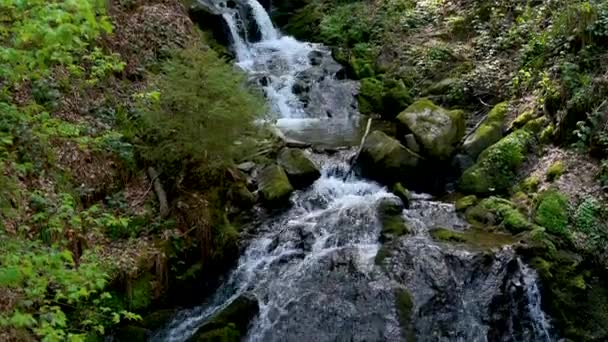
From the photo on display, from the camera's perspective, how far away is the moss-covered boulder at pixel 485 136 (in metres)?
10.7

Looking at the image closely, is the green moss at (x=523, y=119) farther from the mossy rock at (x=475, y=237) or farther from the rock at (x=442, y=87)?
the mossy rock at (x=475, y=237)

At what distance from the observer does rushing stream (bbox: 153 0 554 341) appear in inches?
288

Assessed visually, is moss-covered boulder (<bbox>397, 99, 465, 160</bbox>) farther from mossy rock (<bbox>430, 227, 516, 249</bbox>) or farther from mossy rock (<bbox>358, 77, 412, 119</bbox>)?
mossy rock (<bbox>430, 227, 516, 249</bbox>)

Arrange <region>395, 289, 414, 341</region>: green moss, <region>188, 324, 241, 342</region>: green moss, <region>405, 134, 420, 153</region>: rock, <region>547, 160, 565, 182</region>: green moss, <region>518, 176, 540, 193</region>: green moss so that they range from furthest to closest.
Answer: <region>405, 134, 420, 153</region>: rock → <region>518, 176, 540, 193</region>: green moss → <region>547, 160, 565, 182</region>: green moss → <region>395, 289, 414, 341</region>: green moss → <region>188, 324, 241, 342</region>: green moss

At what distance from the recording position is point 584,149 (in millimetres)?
9305

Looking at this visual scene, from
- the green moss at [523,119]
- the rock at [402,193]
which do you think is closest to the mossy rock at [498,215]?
the rock at [402,193]

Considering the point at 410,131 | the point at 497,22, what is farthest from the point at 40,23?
the point at 497,22

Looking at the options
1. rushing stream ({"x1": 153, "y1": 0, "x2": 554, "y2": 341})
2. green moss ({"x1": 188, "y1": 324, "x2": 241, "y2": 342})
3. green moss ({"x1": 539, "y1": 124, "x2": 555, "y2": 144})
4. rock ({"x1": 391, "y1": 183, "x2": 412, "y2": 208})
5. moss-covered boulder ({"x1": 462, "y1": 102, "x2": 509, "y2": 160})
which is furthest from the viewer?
moss-covered boulder ({"x1": 462, "y1": 102, "x2": 509, "y2": 160})

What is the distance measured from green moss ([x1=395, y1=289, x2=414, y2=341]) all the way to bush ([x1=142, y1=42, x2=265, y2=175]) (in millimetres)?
3143

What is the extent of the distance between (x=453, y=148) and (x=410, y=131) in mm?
850

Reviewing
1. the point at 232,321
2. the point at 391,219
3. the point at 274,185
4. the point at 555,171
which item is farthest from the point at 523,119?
the point at 232,321

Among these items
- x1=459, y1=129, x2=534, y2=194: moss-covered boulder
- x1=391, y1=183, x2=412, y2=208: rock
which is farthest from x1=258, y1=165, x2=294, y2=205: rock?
x1=459, y1=129, x2=534, y2=194: moss-covered boulder

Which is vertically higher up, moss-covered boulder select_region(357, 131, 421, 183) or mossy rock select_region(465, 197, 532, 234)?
moss-covered boulder select_region(357, 131, 421, 183)

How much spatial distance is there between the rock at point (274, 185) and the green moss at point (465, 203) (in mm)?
2727
